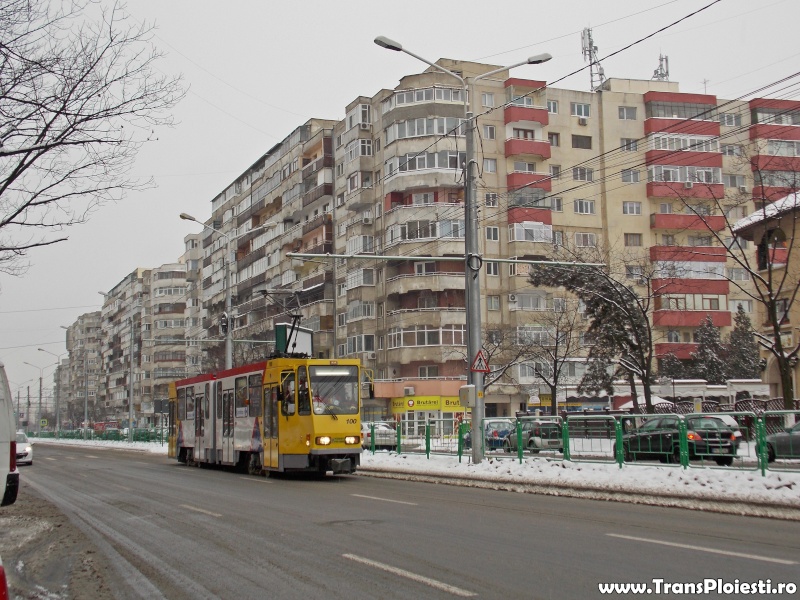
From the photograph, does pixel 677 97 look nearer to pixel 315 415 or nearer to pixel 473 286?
pixel 473 286

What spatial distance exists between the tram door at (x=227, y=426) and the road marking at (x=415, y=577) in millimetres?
18280

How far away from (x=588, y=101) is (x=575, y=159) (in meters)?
5.27

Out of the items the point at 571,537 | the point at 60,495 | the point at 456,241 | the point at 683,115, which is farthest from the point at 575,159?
the point at 571,537

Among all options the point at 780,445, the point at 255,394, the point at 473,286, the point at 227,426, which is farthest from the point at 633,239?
the point at 780,445

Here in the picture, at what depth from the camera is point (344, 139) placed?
238ft

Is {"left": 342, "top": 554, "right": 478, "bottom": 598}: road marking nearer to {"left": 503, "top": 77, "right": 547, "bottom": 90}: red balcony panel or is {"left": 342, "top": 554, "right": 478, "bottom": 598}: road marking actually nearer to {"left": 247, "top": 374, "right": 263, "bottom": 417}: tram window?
{"left": 247, "top": 374, "right": 263, "bottom": 417}: tram window

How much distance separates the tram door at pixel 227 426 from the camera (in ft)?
89.1

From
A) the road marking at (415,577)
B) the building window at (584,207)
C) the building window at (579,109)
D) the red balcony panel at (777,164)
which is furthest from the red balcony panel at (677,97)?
the road marking at (415,577)

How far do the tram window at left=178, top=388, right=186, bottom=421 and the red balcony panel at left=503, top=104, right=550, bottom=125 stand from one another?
4136 centimetres

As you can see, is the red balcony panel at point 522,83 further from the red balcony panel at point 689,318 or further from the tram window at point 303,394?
the tram window at point 303,394

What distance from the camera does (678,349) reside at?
224ft

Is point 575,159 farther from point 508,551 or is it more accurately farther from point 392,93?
point 508,551

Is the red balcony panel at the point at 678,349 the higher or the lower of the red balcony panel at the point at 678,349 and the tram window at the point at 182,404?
the higher

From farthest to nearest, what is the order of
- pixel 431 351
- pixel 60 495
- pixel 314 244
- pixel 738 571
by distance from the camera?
pixel 314 244
pixel 431 351
pixel 60 495
pixel 738 571
